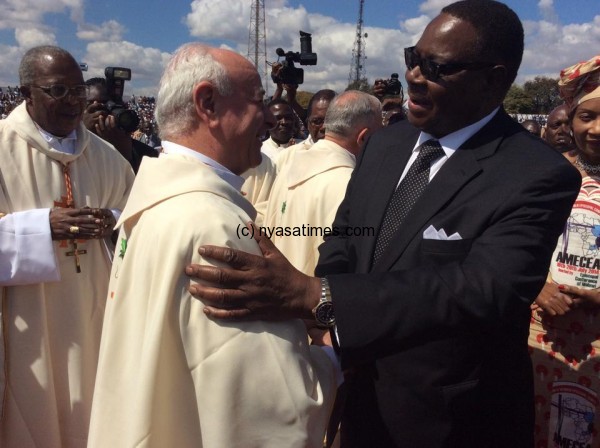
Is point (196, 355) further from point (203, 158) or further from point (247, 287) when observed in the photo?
point (203, 158)

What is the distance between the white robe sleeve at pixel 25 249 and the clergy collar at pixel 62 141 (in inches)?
21.6

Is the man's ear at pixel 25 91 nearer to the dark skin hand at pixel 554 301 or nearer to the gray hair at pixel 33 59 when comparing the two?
the gray hair at pixel 33 59

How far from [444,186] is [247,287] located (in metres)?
0.84

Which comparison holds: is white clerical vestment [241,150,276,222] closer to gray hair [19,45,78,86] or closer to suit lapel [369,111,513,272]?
gray hair [19,45,78,86]

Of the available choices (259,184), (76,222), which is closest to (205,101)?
(76,222)

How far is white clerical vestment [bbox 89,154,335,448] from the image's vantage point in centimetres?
160

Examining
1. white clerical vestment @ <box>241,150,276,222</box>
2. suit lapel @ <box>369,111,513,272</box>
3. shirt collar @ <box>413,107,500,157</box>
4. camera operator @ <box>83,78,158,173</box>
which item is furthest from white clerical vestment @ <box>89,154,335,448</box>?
white clerical vestment @ <box>241,150,276,222</box>

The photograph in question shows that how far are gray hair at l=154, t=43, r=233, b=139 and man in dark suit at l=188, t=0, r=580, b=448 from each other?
1.74 ft

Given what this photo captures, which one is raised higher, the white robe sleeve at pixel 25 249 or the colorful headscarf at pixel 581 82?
the colorful headscarf at pixel 581 82

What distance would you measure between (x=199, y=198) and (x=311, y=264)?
2560 mm

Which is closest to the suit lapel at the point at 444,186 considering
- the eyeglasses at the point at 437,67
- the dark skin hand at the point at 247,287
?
the eyeglasses at the point at 437,67

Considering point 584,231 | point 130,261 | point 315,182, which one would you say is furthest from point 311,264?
point 130,261

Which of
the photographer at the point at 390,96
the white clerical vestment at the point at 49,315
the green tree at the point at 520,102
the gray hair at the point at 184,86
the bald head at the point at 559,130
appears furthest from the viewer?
the green tree at the point at 520,102

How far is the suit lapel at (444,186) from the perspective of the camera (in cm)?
194
